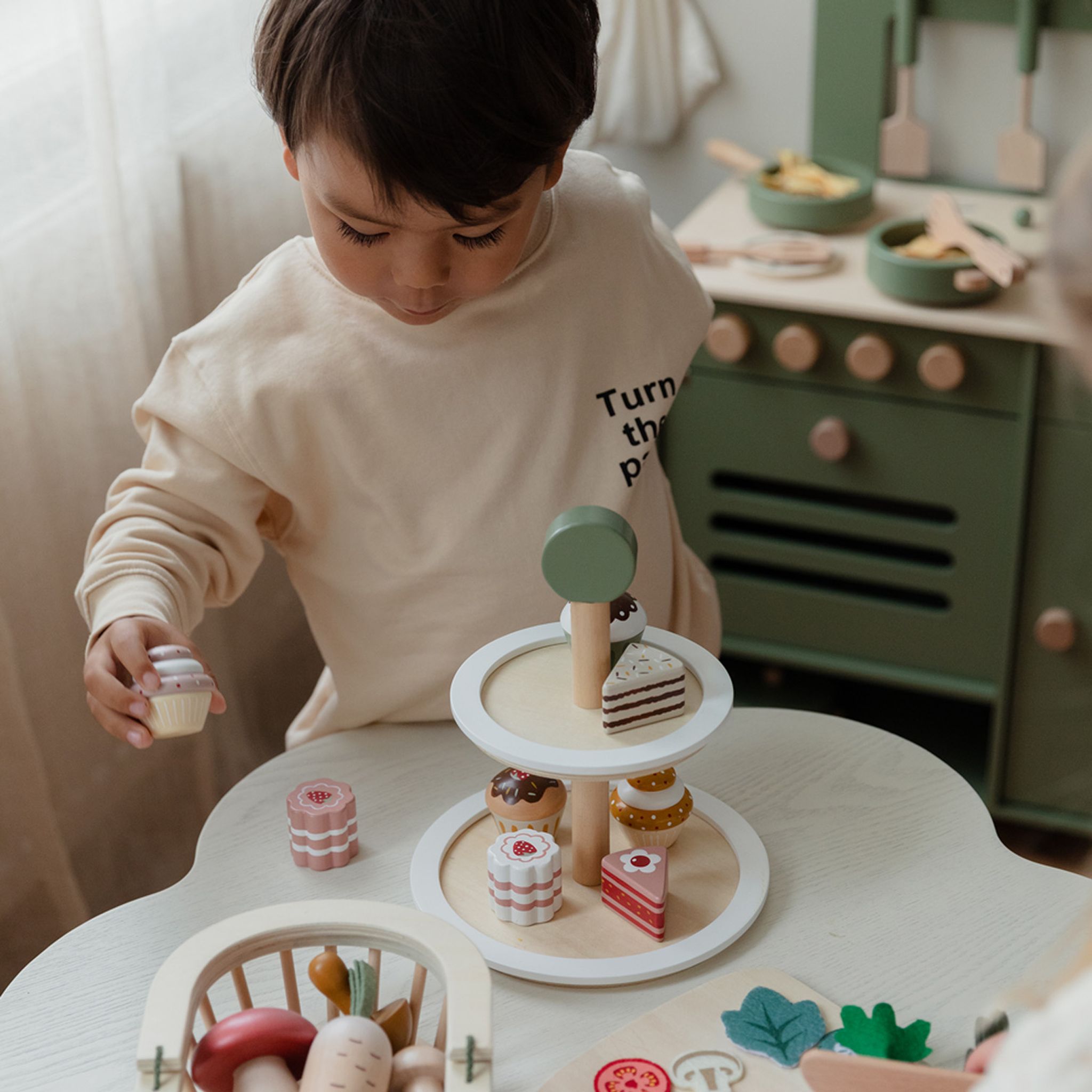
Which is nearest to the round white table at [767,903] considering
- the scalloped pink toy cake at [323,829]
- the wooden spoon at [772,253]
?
the scalloped pink toy cake at [323,829]

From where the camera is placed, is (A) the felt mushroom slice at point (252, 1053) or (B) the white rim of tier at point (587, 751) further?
(B) the white rim of tier at point (587, 751)

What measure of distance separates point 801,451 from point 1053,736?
0.50 metres

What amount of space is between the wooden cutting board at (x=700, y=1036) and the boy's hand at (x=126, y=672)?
302 millimetres

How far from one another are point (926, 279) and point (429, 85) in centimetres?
96

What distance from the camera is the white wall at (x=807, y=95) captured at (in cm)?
184

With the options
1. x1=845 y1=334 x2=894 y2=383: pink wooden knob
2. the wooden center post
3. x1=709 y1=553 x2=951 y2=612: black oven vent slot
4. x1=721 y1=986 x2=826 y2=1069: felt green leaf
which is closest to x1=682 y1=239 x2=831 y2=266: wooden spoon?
x1=845 y1=334 x2=894 y2=383: pink wooden knob

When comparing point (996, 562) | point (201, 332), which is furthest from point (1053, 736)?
point (201, 332)

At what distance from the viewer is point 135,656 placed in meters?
0.86

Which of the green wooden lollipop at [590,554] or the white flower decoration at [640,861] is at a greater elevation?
the green wooden lollipop at [590,554]

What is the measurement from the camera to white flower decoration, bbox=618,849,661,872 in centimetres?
82

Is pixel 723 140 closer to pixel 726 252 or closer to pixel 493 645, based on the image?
pixel 726 252

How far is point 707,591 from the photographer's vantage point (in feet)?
4.11

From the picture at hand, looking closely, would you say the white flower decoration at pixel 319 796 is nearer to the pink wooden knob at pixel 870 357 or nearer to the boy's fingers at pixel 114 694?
the boy's fingers at pixel 114 694

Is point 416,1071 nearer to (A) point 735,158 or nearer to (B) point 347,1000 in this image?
(B) point 347,1000
